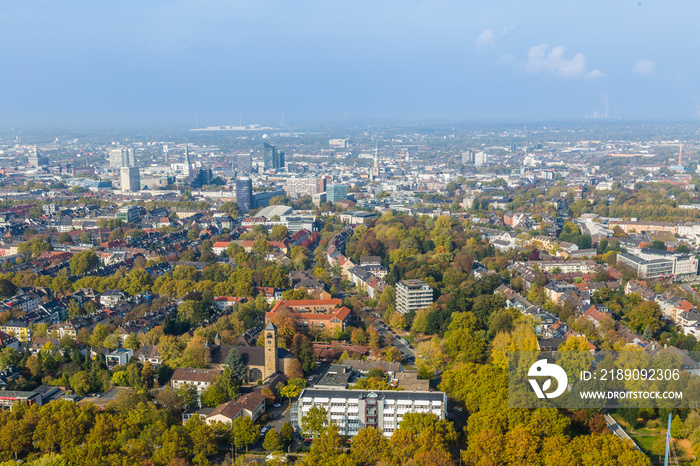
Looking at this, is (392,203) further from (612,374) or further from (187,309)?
(612,374)

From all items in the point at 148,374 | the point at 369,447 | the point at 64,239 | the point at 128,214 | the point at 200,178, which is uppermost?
the point at 200,178

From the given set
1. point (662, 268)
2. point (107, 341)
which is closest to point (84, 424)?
point (107, 341)

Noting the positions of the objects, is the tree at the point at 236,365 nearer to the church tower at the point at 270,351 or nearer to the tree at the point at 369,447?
the church tower at the point at 270,351

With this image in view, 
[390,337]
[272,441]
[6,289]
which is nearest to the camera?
[272,441]

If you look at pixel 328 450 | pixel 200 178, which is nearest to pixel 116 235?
pixel 200 178

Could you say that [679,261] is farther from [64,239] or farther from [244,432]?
[64,239]

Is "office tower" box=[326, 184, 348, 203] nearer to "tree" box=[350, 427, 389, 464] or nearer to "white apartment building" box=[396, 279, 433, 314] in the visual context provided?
"white apartment building" box=[396, 279, 433, 314]
